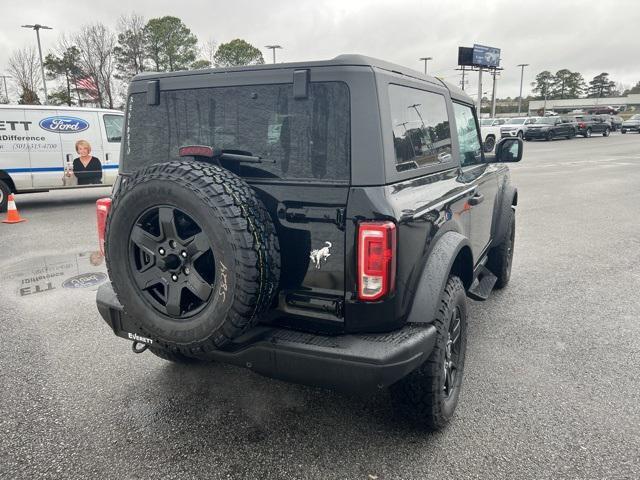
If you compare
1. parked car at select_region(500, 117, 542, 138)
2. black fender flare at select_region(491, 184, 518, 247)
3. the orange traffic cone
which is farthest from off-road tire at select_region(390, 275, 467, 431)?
parked car at select_region(500, 117, 542, 138)

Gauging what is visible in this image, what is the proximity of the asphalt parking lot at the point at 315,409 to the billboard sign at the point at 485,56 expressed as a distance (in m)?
51.2

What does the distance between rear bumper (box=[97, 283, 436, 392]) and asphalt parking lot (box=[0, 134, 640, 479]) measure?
0.51 meters

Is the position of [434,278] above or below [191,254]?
below

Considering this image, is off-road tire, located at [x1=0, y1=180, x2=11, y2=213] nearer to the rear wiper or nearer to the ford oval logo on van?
the ford oval logo on van

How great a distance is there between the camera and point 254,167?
242 centimetres

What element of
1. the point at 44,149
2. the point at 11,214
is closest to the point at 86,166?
the point at 44,149

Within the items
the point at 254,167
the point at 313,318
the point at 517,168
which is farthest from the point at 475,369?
the point at 517,168

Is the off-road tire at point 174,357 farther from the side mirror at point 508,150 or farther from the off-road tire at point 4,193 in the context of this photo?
the off-road tire at point 4,193

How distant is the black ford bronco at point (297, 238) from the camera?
2125 millimetres

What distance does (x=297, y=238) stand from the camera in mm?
2291

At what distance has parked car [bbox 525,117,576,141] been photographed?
32.7 meters

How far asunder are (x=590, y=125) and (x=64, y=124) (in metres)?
35.4

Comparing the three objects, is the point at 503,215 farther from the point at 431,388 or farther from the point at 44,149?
the point at 44,149

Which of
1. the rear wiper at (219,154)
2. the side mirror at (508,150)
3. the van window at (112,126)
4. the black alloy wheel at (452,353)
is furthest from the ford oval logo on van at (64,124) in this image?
the black alloy wheel at (452,353)
